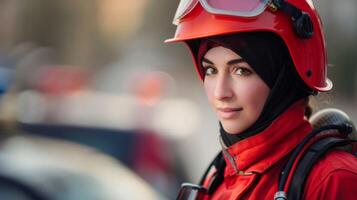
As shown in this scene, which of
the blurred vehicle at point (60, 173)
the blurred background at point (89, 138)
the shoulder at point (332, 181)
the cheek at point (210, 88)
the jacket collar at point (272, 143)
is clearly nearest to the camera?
the shoulder at point (332, 181)

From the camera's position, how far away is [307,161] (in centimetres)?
249

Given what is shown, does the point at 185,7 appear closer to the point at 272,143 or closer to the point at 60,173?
the point at 272,143

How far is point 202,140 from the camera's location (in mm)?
12227

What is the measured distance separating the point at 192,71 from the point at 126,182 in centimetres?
1637

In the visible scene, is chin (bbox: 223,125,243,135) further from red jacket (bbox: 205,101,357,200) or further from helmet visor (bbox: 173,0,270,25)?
helmet visor (bbox: 173,0,270,25)

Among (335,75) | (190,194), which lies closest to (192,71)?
(335,75)

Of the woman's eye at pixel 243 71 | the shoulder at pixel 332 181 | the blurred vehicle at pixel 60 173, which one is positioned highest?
the woman's eye at pixel 243 71

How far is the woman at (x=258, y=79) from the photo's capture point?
2.63 m

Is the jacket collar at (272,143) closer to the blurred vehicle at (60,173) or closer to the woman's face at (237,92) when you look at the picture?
the woman's face at (237,92)

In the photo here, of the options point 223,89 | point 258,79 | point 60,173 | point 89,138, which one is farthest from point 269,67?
point 89,138

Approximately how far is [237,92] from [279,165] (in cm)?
27

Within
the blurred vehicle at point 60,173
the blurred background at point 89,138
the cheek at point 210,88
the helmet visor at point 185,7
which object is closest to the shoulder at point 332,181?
the cheek at point 210,88

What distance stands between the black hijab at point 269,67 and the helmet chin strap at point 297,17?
7 centimetres

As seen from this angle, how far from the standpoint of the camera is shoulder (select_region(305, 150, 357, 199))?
2.42 meters
